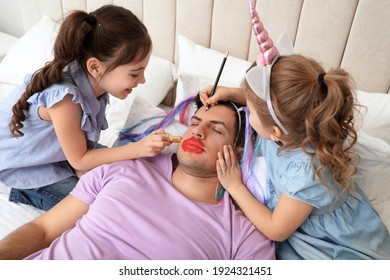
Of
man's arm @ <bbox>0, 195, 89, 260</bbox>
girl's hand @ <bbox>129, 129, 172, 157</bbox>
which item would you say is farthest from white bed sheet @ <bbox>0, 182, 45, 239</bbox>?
girl's hand @ <bbox>129, 129, 172, 157</bbox>

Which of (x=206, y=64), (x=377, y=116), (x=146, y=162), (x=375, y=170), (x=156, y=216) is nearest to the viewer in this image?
(x=156, y=216)

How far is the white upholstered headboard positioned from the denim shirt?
2.60ft

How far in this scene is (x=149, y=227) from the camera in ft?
4.00

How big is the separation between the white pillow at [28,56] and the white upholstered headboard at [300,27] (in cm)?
53

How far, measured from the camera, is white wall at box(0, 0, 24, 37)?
2.84 m

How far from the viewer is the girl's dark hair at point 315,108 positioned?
1022mm

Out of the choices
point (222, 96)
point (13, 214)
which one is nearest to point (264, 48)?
point (222, 96)

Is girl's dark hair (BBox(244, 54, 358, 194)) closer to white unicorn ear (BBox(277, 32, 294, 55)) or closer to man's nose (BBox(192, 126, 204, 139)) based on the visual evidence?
white unicorn ear (BBox(277, 32, 294, 55))

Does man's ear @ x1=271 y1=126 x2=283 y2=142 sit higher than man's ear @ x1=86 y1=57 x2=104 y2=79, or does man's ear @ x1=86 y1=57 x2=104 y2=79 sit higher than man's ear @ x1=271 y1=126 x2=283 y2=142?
man's ear @ x1=86 y1=57 x2=104 y2=79

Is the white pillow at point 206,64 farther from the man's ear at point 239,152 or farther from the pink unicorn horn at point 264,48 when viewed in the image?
the pink unicorn horn at point 264,48

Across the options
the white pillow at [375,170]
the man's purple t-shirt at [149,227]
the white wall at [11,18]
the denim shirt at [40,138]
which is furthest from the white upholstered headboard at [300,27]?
the white wall at [11,18]

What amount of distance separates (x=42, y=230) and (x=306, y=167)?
3.00 feet

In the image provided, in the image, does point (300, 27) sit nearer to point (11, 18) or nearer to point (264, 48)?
point (264, 48)
